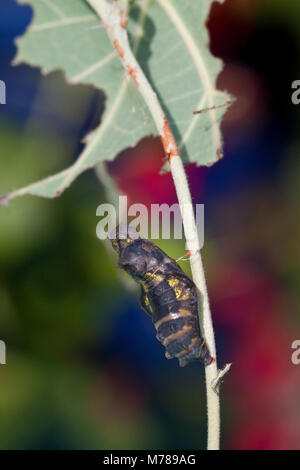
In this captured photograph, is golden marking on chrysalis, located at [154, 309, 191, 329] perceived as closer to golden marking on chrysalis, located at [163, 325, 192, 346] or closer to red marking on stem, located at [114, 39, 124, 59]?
golden marking on chrysalis, located at [163, 325, 192, 346]

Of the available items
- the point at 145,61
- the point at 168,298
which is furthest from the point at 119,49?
the point at 168,298

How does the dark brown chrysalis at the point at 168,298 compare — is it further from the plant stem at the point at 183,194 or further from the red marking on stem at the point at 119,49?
the red marking on stem at the point at 119,49

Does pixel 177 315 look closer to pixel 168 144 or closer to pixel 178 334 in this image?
pixel 178 334

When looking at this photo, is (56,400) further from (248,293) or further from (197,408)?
(248,293)

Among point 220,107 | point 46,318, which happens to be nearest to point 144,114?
point 220,107

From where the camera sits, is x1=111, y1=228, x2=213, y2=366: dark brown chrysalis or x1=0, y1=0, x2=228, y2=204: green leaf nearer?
A: x1=111, y1=228, x2=213, y2=366: dark brown chrysalis

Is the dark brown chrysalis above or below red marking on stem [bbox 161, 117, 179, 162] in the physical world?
below

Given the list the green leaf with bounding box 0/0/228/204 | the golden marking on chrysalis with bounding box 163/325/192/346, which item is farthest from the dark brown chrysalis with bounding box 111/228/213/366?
the green leaf with bounding box 0/0/228/204

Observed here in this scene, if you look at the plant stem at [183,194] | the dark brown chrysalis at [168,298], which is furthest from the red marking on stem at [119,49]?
the dark brown chrysalis at [168,298]
